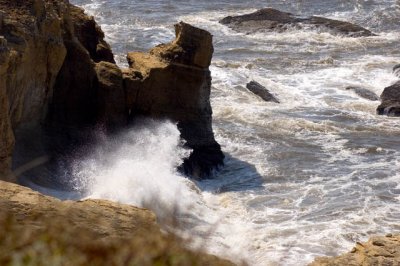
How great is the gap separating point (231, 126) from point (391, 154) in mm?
3623

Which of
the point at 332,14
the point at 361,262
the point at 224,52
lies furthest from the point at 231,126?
the point at 332,14

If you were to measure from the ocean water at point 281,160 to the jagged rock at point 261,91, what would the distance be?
22 cm

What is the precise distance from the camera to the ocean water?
434 inches

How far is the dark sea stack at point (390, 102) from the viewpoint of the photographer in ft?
62.6

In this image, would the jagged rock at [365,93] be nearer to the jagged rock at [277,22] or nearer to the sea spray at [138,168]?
the sea spray at [138,168]

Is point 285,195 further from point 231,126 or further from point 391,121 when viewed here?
point 391,121

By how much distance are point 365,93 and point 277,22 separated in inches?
425

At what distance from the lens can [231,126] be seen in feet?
57.8

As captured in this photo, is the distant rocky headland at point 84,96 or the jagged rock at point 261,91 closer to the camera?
the distant rocky headland at point 84,96

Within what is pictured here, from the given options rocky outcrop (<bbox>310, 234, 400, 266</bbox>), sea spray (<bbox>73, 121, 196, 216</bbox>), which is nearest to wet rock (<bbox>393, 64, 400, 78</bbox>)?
sea spray (<bbox>73, 121, 196, 216</bbox>)

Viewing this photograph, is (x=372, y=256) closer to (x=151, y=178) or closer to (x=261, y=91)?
(x=151, y=178)

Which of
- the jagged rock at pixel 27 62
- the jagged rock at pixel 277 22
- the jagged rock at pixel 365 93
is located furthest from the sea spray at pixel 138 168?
the jagged rock at pixel 277 22

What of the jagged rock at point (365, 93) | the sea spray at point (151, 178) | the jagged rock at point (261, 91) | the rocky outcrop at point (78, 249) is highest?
the rocky outcrop at point (78, 249)

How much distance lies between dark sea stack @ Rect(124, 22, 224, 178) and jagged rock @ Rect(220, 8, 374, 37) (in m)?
16.2
